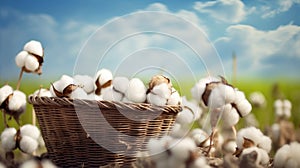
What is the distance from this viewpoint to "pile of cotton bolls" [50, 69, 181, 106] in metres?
1.40

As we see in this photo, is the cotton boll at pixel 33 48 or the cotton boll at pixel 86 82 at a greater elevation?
the cotton boll at pixel 33 48

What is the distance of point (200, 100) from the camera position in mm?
1489

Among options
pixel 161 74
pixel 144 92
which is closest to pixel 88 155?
pixel 144 92

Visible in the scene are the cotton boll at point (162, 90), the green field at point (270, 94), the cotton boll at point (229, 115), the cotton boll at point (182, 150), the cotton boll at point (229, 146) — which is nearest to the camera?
the cotton boll at point (182, 150)

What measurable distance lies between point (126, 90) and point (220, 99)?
0.93ft

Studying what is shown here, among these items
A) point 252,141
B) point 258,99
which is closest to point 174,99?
point 252,141

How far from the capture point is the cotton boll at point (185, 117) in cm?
156

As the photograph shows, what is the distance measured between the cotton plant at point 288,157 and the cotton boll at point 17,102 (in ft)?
2.87

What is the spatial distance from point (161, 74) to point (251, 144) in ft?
1.17

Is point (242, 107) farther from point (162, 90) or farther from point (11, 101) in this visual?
point (11, 101)

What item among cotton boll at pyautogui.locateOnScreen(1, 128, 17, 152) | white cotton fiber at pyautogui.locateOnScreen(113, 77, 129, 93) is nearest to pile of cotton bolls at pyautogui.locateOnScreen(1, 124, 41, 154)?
cotton boll at pyautogui.locateOnScreen(1, 128, 17, 152)

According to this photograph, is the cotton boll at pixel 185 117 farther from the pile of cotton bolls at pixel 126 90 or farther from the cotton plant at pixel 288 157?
the cotton plant at pixel 288 157

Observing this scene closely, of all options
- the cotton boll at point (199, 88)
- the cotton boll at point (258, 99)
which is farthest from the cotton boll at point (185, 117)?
the cotton boll at point (258, 99)

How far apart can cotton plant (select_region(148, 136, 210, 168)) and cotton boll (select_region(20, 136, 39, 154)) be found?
63 cm
